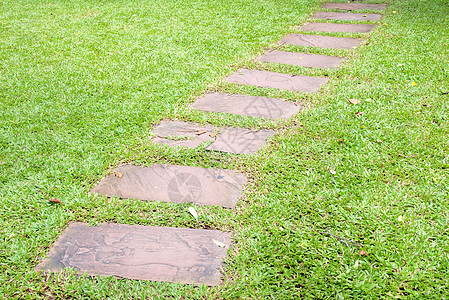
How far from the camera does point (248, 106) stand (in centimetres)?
339

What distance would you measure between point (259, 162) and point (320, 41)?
10.7ft

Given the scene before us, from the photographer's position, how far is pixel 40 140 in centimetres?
291

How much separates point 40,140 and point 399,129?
303cm

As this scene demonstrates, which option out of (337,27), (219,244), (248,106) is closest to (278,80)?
(248,106)

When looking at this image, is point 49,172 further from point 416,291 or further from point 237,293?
point 416,291

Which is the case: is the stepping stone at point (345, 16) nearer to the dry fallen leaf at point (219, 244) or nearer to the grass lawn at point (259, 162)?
the grass lawn at point (259, 162)

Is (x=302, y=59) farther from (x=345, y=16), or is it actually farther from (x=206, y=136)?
(x=345, y=16)

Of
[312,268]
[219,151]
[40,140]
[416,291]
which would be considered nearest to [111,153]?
[40,140]

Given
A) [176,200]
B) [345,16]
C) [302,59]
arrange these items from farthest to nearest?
[345,16] < [302,59] < [176,200]

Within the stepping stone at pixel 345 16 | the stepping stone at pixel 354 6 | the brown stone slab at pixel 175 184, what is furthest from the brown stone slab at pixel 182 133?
the stepping stone at pixel 354 6

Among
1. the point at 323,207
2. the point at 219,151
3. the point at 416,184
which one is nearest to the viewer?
the point at 323,207

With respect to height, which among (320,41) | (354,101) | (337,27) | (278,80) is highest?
(337,27)

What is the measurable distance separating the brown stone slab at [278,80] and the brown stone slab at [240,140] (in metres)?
0.97

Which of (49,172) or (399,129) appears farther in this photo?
(399,129)
